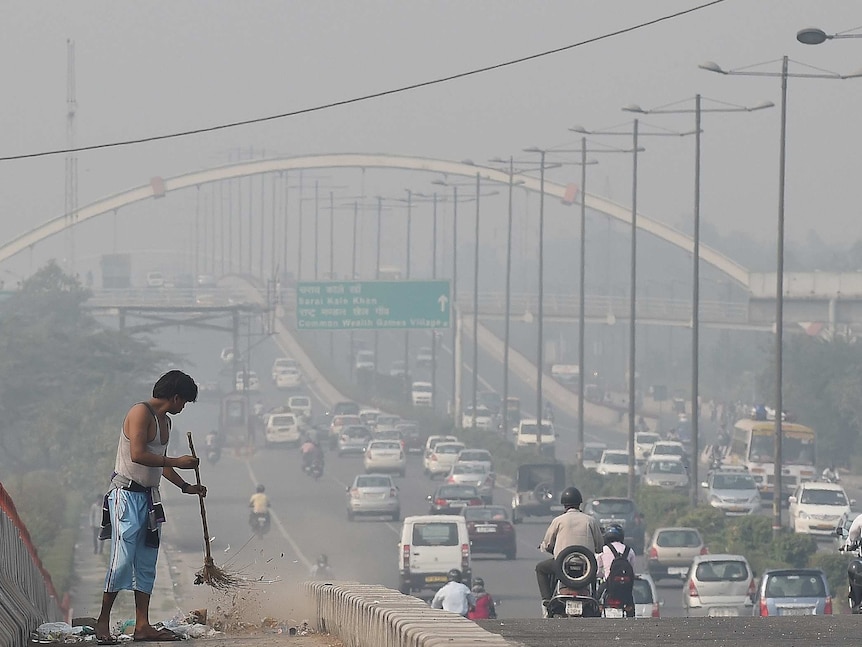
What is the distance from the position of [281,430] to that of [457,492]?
37778 mm

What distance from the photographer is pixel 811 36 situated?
31.4 m

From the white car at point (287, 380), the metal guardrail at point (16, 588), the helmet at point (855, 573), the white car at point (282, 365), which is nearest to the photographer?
the metal guardrail at point (16, 588)

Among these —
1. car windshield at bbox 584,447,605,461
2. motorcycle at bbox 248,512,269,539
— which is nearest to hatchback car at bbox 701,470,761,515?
motorcycle at bbox 248,512,269,539

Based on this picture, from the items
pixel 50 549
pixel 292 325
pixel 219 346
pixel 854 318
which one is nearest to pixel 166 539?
pixel 50 549

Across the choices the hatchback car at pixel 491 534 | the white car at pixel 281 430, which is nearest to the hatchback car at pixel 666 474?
the hatchback car at pixel 491 534

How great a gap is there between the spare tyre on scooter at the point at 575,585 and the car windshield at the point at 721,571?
15791 mm

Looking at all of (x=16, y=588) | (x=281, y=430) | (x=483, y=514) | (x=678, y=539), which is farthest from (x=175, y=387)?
(x=281, y=430)

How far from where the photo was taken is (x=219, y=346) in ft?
596

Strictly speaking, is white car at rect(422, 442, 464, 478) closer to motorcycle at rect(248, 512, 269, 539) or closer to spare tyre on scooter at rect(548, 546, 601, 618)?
motorcycle at rect(248, 512, 269, 539)

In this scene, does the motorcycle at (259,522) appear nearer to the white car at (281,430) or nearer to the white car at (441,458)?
the white car at (441,458)

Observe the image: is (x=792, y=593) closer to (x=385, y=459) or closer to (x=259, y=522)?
(x=259, y=522)

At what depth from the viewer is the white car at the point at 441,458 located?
72062 mm

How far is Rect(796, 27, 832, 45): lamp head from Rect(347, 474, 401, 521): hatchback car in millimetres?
26755

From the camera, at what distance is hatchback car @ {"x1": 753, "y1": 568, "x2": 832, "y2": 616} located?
91.0 ft
